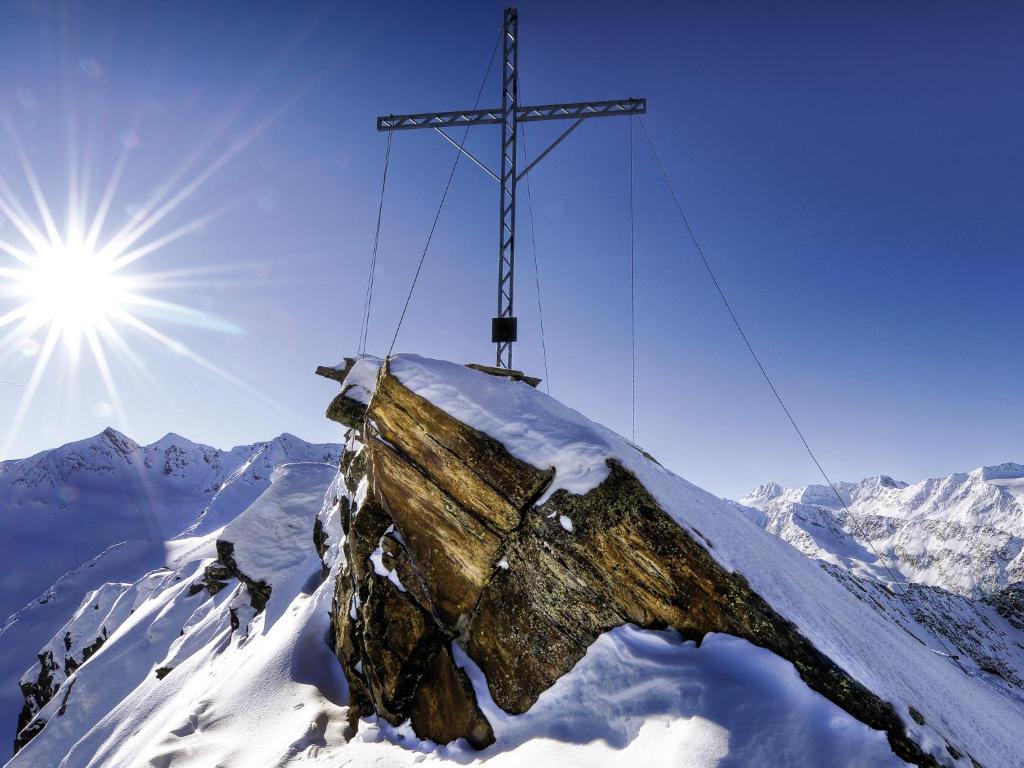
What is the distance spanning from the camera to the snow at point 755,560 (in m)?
6.56

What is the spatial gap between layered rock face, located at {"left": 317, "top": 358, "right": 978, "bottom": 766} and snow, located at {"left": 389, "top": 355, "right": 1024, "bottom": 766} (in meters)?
0.25

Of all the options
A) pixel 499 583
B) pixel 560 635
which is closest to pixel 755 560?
pixel 560 635

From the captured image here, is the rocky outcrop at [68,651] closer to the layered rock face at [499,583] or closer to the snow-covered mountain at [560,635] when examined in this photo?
the snow-covered mountain at [560,635]

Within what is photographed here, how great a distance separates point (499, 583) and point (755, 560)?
16.4ft

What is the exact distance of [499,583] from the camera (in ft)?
29.6

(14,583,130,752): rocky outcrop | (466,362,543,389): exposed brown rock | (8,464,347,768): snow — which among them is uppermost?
(466,362,543,389): exposed brown rock

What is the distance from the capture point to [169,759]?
1372cm

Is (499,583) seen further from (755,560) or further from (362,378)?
(362,378)

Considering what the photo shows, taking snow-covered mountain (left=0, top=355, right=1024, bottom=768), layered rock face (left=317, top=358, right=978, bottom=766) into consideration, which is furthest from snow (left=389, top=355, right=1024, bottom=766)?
layered rock face (left=317, top=358, right=978, bottom=766)

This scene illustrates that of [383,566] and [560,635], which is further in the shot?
[383,566]

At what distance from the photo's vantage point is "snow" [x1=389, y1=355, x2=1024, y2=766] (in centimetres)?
656

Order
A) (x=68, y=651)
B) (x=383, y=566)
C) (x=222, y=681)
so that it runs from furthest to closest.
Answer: (x=68, y=651) < (x=222, y=681) < (x=383, y=566)

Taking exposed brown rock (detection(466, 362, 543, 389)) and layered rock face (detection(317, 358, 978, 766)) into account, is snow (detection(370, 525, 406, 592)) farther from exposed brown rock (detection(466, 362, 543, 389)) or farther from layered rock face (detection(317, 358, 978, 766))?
exposed brown rock (detection(466, 362, 543, 389))

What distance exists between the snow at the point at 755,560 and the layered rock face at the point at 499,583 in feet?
0.83
